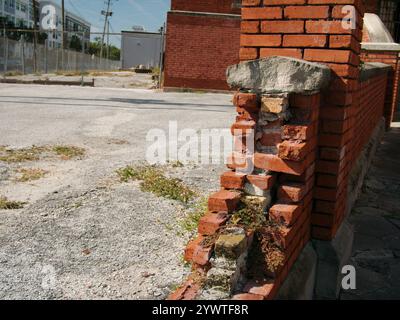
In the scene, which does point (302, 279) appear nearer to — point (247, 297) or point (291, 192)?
point (291, 192)

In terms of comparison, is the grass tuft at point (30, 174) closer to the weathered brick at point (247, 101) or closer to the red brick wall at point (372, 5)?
the weathered brick at point (247, 101)

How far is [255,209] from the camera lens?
2.42m

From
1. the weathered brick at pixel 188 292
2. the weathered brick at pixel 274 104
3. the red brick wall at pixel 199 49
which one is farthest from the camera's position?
the red brick wall at pixel 199 49

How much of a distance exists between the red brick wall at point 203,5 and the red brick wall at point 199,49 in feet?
2.13

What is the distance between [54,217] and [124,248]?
2.73ft

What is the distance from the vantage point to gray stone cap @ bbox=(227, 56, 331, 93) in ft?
7.97

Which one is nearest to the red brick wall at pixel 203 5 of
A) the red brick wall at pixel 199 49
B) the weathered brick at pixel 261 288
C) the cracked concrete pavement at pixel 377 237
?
the red brick wall at pixel 199 49

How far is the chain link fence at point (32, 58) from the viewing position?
2581 centimetres

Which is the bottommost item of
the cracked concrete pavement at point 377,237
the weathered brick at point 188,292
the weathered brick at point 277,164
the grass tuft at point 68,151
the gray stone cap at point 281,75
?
the cracked concrete pavement at point 377,237

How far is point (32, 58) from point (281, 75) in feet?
111

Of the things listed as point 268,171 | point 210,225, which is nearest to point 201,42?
point 268,171

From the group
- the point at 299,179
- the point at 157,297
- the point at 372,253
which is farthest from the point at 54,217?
the point at 372,253

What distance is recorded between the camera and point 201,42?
19.3 meters
